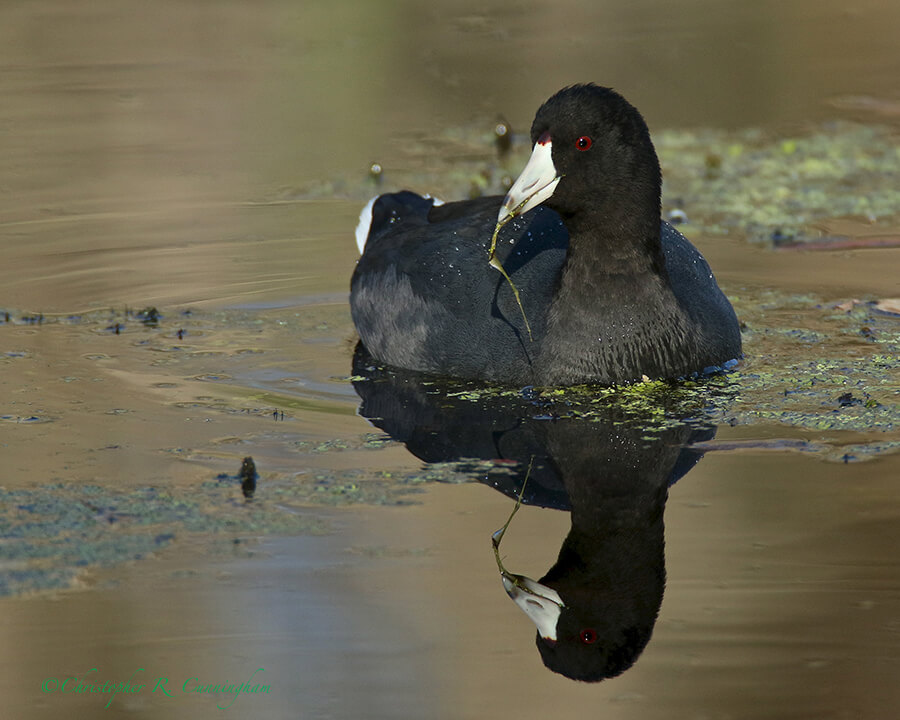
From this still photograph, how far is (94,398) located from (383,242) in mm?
1817

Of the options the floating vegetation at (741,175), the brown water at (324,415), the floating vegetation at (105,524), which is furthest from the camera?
the floating vegetation at (741,175)

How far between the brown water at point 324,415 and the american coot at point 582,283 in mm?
533

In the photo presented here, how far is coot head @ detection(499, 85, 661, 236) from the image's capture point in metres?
5.87

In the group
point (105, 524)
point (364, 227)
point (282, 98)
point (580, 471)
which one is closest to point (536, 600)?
point (580, 471)

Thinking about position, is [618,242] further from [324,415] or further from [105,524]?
[105,524]

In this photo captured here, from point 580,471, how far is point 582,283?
1168 millimetres

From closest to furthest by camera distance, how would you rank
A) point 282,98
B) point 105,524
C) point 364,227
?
point 105,524
point 364,227
point 282,98

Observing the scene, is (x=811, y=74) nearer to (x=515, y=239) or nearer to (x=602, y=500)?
(x=515, y=239)

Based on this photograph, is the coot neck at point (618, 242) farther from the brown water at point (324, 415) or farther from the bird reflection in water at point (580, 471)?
the brown water at point (324, 415)

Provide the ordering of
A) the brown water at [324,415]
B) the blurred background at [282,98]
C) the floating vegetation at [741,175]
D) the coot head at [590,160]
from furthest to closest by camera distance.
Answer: the floating vegetation at [741,175], the blurred background at [282,98], the coot head at [590,160], the brown water at [324,415]

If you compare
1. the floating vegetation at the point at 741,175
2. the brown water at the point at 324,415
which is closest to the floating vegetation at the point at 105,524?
A: the brown water at the point at 324,415

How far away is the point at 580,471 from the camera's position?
16.7 feet

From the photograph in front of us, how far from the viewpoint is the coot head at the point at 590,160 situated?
5.87 meters

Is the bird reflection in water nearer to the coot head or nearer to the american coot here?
the american coot
